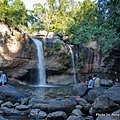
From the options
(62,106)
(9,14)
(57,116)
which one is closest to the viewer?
(57,116)

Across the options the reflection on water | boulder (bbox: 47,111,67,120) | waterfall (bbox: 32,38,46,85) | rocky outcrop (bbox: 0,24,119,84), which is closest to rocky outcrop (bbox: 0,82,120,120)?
boulder (bbox: 47,111,67,120)

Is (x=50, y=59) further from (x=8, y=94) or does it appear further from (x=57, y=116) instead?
(x=57, y=116)

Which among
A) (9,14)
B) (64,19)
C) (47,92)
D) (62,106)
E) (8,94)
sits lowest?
(47,92)

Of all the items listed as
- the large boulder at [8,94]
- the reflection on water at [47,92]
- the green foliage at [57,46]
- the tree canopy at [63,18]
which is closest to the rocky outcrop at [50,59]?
the green foliage at [57,46]

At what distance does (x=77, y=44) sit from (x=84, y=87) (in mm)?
15425

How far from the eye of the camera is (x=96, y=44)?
2905cm

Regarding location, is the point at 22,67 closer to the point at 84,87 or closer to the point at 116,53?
the point at 116,53

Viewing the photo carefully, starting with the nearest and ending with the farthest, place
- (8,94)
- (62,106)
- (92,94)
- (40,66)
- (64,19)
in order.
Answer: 1. (62,106)
2. (92,94)
3. (8,94)
4. (40,66)
5. (64,19)

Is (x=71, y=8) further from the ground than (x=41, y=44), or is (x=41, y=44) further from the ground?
(x=71, y=8)

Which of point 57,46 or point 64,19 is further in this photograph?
point 64,19

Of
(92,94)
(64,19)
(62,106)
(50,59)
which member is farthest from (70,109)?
(64,19)

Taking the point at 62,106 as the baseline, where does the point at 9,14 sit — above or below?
above

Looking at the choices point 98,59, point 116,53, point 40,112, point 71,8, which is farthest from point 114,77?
point 71,8

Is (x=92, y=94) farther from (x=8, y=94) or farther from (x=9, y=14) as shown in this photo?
(x=9, y=14)
